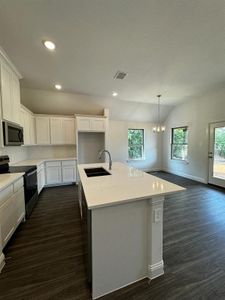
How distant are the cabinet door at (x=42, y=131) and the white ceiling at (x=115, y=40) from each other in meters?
1.22

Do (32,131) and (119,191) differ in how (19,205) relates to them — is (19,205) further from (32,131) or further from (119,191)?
(32,131)

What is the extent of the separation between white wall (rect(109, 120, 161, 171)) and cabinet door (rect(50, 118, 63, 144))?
2.24 metres

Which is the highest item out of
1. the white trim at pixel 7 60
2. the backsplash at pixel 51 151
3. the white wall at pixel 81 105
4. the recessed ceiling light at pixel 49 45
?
the recessed ceiling light at pixel 49 45

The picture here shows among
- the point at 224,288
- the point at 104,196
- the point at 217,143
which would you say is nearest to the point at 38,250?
the point at 104,196

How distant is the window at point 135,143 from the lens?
276 inches

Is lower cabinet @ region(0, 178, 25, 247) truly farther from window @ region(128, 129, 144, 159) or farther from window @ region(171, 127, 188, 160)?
window @ region(171, 127, 188, 160)

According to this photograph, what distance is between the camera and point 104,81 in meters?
3.82

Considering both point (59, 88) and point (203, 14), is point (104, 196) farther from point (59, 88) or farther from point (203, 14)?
point (59, 88)

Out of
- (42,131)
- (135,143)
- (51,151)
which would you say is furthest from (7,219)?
(135,143)

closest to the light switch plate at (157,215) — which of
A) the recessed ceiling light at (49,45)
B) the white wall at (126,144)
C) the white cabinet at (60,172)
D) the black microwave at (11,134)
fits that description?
the black microwave at (11,134)

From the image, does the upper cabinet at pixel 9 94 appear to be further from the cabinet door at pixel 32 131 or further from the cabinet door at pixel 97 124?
the cabinet door at pixel 97 124

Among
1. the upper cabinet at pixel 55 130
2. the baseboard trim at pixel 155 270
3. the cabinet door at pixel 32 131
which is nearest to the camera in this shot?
the baseboard trim at pixel 155 270

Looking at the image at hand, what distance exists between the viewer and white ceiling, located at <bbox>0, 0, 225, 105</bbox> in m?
1.74

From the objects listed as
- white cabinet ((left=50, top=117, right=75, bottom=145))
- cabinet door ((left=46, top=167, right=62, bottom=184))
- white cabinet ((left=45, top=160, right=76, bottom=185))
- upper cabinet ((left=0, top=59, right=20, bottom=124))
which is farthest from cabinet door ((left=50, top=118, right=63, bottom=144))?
upper cabinet ((left=0, top=59, right=20, bottom=124))
